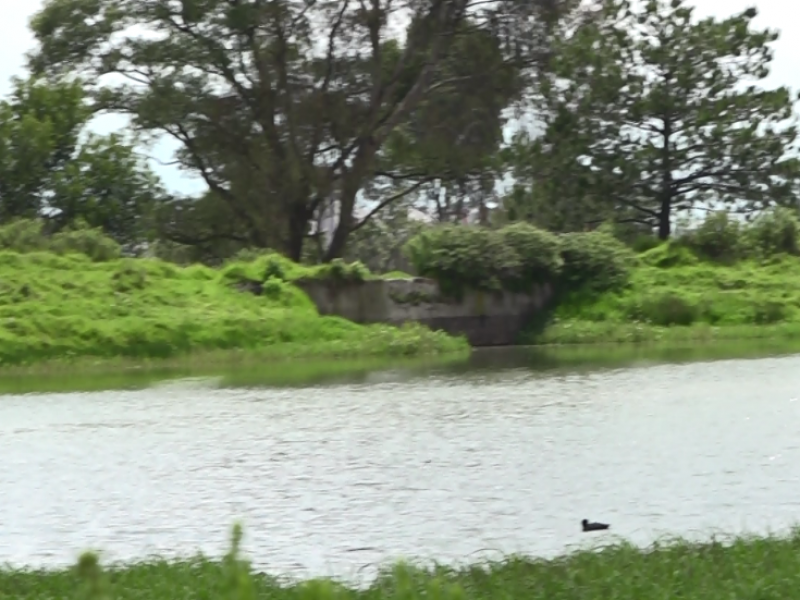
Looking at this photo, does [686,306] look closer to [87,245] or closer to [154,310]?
[154,310]

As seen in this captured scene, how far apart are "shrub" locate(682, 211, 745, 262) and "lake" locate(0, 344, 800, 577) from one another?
46.8 ft

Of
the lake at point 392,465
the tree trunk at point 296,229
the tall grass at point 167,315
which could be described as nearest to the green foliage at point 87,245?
the tall grass at point 167,315

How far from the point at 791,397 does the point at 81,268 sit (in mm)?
16450

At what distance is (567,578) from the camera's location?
7.28 m

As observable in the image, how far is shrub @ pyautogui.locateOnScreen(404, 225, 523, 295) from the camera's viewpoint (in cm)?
3094

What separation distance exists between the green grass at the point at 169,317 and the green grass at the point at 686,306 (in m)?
3.67

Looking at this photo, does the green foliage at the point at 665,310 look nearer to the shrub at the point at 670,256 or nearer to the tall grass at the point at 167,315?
the shrub at the point at 670,256

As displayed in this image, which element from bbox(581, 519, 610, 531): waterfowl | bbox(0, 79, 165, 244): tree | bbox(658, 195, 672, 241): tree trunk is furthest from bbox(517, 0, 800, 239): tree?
A: bbox(581, 519, 610, 531): waterfowl

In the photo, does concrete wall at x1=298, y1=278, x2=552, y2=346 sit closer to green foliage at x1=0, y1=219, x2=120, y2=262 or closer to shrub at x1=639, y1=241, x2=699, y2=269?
green foliage at x1=0, y1=219, x2=120, y2=262

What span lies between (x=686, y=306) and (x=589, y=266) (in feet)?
7.84

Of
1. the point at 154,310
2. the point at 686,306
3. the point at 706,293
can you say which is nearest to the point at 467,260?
the point at 686,306

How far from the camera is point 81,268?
2903 centimetres

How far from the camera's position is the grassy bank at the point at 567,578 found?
6891mm

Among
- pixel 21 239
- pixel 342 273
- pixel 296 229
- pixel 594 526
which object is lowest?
pixel 594 526
